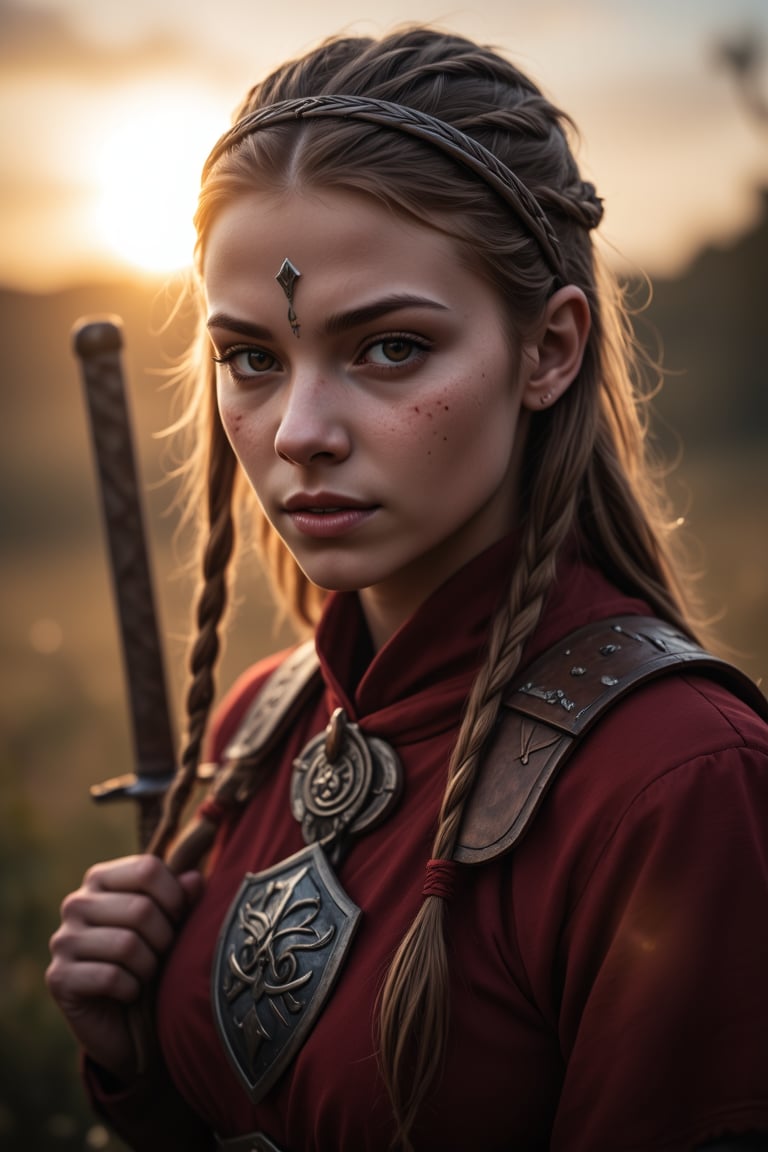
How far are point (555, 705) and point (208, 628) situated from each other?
33.7 inches

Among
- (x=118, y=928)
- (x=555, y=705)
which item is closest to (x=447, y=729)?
(x=555, y=705)

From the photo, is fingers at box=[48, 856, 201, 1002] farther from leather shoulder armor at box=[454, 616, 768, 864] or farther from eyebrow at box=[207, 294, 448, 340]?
eyebrow at box=[207, 294, 448, 340]

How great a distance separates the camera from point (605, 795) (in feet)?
4.12

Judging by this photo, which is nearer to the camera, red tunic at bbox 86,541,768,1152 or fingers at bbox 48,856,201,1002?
red tunic at bbox 86,541,768,1152

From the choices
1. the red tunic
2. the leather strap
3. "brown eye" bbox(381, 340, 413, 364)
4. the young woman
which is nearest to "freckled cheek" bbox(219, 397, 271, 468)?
the young woman

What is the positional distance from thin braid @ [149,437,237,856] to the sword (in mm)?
105

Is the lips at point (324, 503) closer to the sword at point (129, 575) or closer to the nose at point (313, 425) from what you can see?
the nose at point (313, 425)

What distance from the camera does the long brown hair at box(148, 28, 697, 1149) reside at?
1288mm

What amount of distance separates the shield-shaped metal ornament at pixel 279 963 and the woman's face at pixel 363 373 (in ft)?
1.50

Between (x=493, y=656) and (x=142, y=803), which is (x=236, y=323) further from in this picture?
(x=142, y=803)

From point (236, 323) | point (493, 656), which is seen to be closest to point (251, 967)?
point (493, 656)

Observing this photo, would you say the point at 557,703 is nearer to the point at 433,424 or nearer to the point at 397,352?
the point at 433,424

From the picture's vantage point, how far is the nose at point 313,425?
53.7 inches

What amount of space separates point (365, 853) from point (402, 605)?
41 cm
